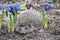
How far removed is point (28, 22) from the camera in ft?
15.7

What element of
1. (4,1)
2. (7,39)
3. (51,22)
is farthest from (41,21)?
(4,1)

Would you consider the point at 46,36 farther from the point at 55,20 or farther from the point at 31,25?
the point at 55,20

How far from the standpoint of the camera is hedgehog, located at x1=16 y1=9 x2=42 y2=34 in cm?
468

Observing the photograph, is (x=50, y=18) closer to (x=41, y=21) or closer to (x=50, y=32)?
(x=41, y=21)

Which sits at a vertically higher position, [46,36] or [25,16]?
[25,16]

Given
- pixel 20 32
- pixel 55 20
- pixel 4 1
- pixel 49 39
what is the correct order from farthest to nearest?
1. pixel 4 1
2. pixel 55 20
3. pixel 20 32
4. pixel 49 39

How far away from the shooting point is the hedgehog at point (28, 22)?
4.68 meters

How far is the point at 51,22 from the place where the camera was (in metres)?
5.29

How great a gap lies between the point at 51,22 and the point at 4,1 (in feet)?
11.6

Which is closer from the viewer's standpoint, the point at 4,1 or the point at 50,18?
the point at 50,18

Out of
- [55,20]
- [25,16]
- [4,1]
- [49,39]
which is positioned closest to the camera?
[49,39]

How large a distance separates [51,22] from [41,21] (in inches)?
12.3

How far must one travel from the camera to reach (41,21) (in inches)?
200

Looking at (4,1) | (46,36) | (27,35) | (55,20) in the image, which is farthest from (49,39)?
(4,1)
